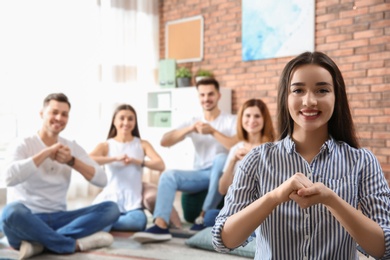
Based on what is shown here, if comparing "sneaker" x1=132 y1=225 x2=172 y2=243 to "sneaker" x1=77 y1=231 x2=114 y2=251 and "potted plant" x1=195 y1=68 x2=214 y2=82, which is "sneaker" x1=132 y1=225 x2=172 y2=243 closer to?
"sneaker" x1=77 y1=231 x2=114 y2=251

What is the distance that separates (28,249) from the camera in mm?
2990

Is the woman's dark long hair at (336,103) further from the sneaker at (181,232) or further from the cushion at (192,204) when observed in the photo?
the cushion at (192,204)

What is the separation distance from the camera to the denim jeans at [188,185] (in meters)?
3.75

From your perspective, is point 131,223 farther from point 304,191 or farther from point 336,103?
point 304,191

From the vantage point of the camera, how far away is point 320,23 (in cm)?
514

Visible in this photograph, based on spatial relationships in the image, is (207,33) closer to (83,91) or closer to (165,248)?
(83,91)

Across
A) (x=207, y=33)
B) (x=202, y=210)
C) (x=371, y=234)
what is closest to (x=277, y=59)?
(x=207, y=33)

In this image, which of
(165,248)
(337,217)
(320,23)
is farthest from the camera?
(320,23)

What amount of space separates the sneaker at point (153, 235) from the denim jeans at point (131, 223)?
0.34 metres

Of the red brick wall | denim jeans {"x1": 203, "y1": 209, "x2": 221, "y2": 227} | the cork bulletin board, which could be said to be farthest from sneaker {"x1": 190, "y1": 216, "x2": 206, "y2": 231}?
the cork bulletin board

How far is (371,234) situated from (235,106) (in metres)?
4.72

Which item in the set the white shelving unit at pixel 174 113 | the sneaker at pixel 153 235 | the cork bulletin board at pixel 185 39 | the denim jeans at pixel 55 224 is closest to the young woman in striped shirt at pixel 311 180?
the denim jeans at pixel 55 224

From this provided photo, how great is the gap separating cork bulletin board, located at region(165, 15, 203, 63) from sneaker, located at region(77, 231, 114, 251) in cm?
346

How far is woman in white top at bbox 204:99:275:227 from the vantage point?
362cm
